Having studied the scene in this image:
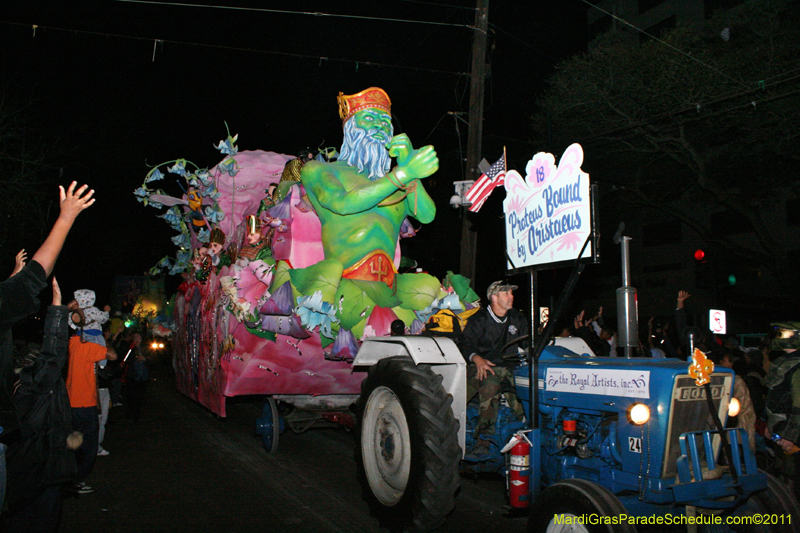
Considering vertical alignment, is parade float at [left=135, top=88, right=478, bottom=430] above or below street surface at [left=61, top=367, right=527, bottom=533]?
above

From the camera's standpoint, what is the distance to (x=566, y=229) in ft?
11.9

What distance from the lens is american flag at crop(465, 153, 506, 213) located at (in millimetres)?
6547

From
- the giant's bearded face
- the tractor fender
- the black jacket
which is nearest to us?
the black jacket

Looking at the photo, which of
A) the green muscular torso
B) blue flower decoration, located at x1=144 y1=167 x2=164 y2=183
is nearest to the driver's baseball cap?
the green muscular torso

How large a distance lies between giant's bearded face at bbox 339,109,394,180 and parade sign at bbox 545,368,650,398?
2718 millimetres

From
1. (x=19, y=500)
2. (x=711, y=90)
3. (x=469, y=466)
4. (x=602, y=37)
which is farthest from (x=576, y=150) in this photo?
(x=602, y=37)

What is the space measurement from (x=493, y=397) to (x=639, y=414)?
4.82 ft

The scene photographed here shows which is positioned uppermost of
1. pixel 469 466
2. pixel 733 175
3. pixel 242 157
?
pixel 733 175

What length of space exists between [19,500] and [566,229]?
340cm

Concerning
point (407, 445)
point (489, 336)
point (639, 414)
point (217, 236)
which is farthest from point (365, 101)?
point (639, 414)

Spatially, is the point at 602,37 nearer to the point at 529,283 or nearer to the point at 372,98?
the point at 372,98

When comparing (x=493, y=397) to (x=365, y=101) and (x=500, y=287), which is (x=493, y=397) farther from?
(x=365, y=101)

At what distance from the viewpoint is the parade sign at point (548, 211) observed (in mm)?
3525

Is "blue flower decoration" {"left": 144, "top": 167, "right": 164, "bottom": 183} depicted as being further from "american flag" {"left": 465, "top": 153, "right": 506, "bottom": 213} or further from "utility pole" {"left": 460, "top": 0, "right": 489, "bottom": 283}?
"utility pole" {"left": 460, "top": 0, "right": 489, "bottom": 283}
